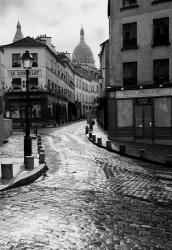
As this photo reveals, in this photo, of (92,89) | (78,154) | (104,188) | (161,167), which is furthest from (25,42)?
(92,89)

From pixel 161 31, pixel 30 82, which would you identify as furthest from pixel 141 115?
pixel 30 82

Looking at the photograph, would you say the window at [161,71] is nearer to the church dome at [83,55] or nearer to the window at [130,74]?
the window at [130,74]

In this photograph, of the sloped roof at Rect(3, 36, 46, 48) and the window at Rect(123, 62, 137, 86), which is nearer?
the window at Rect(123, 62, 137, 86)

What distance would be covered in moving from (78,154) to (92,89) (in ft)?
270

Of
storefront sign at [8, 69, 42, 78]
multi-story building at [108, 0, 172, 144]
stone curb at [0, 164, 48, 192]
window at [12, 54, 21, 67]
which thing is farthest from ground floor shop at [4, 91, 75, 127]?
stone curb at [0, 164, 48, 192]

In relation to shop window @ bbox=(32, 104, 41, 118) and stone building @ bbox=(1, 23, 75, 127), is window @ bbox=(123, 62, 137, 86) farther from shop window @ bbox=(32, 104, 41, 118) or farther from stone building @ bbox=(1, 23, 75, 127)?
shop window @ bbox=(32, 104, 41, 118)

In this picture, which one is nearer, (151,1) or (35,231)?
(35,231)

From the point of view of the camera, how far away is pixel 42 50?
154ft

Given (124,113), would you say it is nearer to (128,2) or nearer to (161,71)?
(161,71)

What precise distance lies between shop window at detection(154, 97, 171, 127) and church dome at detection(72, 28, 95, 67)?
338 ft

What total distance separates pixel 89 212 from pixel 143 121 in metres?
18.6

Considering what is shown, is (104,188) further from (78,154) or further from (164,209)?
(78,154)

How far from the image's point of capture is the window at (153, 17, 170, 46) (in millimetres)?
24625

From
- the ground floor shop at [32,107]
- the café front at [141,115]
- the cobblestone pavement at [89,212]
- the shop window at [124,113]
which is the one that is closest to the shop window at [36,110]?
the ground floor shop at [32,107]
